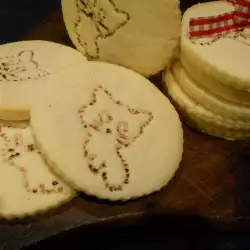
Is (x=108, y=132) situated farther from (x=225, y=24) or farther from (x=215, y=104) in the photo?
(x=225, y=24)

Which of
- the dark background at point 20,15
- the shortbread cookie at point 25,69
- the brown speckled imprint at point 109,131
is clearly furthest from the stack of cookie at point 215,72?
the dark background at point 20,15

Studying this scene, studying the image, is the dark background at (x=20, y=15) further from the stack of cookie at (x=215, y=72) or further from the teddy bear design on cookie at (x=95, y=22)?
the stack of cookie at (x=215, y=72)

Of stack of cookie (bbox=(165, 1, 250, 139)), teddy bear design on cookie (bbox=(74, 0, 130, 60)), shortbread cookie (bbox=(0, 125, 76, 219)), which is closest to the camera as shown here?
shortbread cookie (bbox=(0, 125, 76, 219))

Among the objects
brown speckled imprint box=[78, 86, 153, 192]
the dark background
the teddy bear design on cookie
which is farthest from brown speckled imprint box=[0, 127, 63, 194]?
the dark background

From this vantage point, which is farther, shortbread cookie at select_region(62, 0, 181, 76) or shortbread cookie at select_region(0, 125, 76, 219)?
shortbread cookie at select_region(62, 0, 181, 76)

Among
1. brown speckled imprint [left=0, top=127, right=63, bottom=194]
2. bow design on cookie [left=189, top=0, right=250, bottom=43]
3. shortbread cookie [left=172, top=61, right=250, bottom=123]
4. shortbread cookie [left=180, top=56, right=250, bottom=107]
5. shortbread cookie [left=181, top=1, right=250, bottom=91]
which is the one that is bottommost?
brown speckled imprint [left=0, top=127, right=63, bottom=194]

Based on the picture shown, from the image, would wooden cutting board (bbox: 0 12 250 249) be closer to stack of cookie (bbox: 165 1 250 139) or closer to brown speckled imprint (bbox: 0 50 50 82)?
stack of cookie (bbox: 165 1 250 139)
